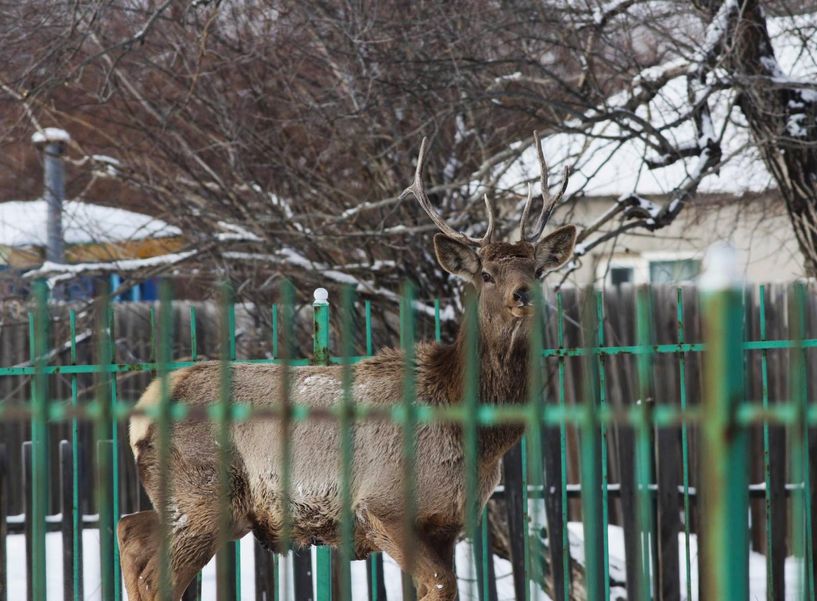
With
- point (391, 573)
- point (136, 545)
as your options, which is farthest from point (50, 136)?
point (136, 545)

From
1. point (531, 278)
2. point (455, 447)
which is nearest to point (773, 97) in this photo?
point (531, 278)

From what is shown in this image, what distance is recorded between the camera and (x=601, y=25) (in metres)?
7.39

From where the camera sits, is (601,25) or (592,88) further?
(592,88)

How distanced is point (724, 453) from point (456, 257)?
332 cm

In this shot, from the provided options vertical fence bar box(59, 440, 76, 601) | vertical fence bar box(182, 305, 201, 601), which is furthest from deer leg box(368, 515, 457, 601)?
vertical fence bar box(59, 440, 76, 601)

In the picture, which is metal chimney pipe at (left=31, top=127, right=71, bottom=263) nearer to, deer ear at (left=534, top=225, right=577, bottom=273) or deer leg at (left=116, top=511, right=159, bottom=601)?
deer leg at (left=116, top=511, right=159, bottom=601)

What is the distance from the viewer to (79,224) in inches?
373

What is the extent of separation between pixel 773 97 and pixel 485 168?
89.8 inches

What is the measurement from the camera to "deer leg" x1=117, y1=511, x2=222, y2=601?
5.16 metres

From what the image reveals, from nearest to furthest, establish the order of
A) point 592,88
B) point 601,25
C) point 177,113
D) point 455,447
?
point 455,447
point 601,25
point 592,88
point 177,113

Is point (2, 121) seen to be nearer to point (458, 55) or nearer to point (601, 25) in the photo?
point (458, 55)

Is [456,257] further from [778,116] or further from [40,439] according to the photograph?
[778,116]

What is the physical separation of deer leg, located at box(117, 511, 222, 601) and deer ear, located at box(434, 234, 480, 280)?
5.97ft

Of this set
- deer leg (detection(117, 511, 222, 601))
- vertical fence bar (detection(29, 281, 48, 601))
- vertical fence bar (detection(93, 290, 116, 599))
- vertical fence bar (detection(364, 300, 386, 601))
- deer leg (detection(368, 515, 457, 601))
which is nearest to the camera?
vertical fence bar (detection(93, 290, 116, 599))
